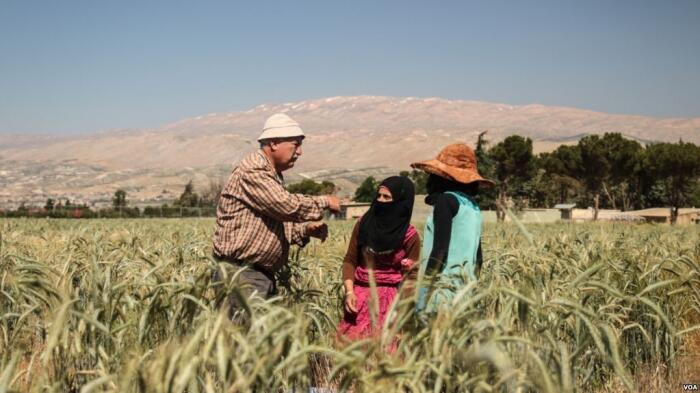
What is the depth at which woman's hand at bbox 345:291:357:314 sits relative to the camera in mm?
4238

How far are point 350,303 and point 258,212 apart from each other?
0.70m

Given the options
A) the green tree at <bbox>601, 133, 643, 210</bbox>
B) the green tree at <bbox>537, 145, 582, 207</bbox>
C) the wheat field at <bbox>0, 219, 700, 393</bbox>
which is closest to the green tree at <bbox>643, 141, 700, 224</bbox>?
the green tree at <bbox>601, 133, 643, 210</bbox>

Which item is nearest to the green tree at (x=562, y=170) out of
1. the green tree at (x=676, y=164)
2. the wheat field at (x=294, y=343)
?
the green tree at (x=676, y=164)

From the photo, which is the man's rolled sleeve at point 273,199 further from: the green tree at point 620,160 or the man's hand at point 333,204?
the green tree at point 620,160

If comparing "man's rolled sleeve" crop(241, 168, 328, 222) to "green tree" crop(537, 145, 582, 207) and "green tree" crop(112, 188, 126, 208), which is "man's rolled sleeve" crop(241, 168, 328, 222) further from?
"green tree" crop(112, 188, 126, 208)

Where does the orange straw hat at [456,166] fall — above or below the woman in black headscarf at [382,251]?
above

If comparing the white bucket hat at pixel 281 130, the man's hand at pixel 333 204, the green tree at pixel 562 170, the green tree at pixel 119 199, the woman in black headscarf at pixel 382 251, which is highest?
the white bucket hat at pixel 281 130

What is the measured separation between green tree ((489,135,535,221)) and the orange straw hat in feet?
190

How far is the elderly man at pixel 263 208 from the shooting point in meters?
4.03

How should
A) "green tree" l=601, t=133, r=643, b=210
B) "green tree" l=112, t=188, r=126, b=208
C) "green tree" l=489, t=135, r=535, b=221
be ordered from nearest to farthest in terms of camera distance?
"green tree" l=489, t=135, r=535, b=221
"green tree" l=601, t=133, r=643, b=210
"green tree" l=112, t=188, r=126, b=208

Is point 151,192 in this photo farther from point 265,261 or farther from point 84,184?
point 265,261

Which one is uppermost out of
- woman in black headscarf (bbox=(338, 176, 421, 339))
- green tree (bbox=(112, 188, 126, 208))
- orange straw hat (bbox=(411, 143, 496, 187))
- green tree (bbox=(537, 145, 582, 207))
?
orange straw hat (bbox=(411, 143, 496, 187))

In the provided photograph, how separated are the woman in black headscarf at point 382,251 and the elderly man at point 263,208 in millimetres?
252

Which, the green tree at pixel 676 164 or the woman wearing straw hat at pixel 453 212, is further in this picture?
the green tree at pixel 676 164
